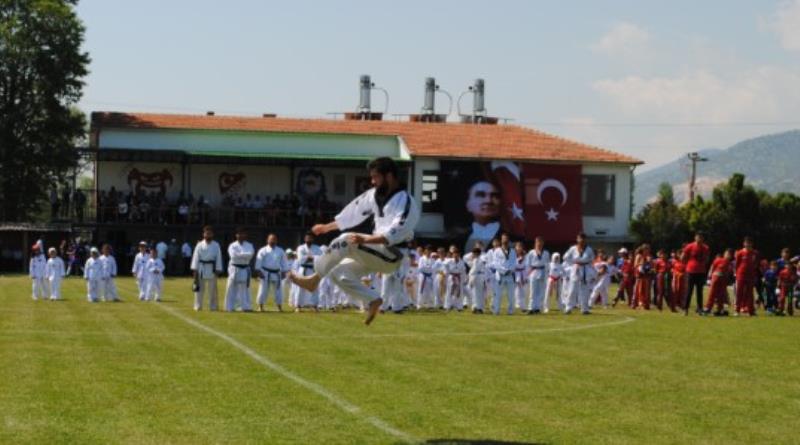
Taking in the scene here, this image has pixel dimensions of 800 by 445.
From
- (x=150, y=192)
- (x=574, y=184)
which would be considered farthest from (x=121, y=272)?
(x=574, y=184)

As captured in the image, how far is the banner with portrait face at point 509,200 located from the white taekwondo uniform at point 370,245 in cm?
4896

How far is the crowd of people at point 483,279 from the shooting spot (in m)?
31.9

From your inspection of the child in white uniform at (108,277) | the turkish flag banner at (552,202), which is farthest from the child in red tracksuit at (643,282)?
the turkish flag banner at (552,202)

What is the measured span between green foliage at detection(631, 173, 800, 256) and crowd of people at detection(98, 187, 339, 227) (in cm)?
1777

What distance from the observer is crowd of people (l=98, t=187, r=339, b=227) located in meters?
59.0

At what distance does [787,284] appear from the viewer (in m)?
34.2

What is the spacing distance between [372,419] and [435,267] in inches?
941

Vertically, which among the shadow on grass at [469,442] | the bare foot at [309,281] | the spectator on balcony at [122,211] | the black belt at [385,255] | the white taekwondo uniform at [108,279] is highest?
the spectator on balcony at [122,211]

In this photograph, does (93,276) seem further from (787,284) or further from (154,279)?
(787,284)

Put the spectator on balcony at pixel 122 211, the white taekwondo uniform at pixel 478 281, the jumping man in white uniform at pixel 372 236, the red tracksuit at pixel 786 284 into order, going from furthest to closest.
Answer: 1. the spectator on balcony at pixel 122 211
2. the red tracksuit at pixel 786 284
3. the white taekwondo uniform at pixel 478 281
4. the jumping man in white uniform at pixel 372 236

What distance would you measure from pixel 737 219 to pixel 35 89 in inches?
1498

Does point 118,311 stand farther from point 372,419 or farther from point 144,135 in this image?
point 144,135

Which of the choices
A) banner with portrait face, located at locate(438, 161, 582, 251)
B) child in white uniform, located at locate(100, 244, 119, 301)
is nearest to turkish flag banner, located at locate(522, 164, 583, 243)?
banner with portrait face, located at locate(438, 161, 582, 251)

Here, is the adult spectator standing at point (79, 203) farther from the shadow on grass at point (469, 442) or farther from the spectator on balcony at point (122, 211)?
the shadow on grass at point (469, 442)
